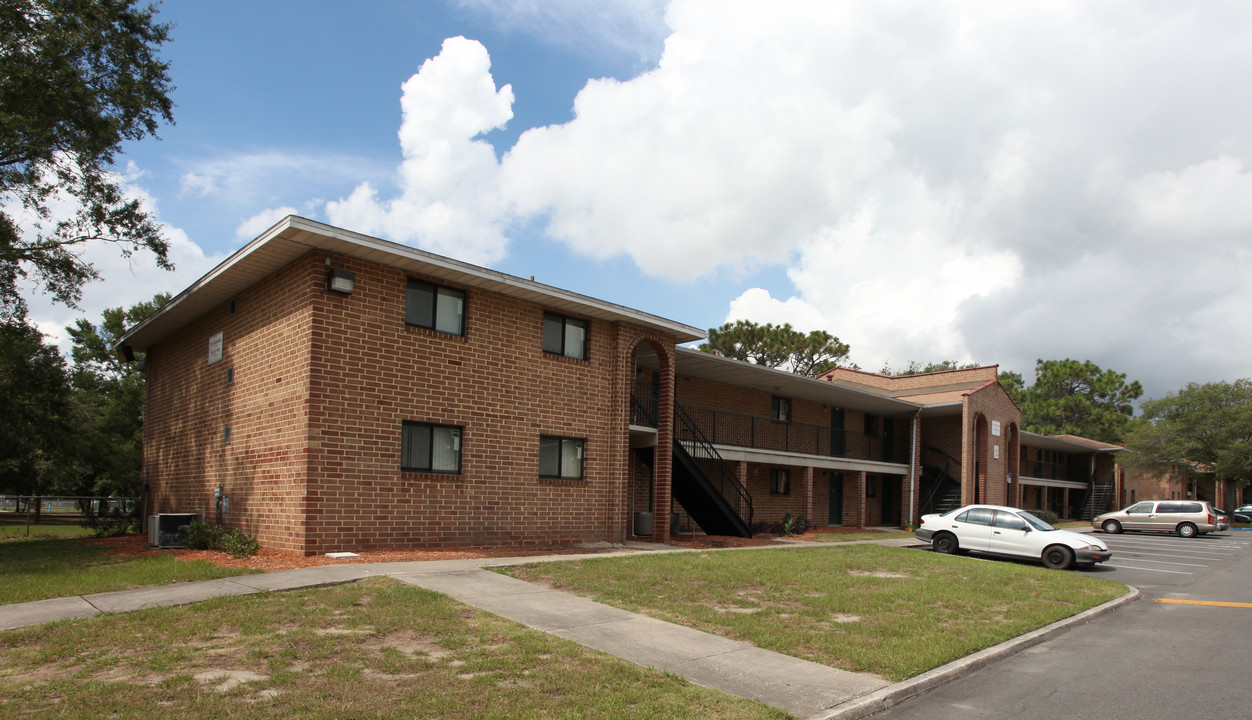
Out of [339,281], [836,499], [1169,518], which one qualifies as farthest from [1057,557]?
[1169,518]

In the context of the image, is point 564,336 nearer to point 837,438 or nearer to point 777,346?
point 837,438

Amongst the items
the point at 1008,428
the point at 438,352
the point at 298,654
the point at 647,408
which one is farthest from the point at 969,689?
the point at 1008,428

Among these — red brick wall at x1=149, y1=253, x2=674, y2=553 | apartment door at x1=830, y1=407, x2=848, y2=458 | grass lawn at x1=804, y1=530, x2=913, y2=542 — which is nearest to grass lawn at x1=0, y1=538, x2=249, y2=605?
red brick wall at x1=149, y1=253, x2=674, y2=553

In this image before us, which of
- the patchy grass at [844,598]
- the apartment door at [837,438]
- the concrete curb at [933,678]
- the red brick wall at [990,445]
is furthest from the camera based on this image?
the red brick wall at [990,445]

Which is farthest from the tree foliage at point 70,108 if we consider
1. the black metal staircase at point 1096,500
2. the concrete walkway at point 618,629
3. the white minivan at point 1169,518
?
the black metal staircase at point 1096,500

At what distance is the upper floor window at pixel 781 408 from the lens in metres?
28.0

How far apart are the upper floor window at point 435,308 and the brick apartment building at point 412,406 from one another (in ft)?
0.09

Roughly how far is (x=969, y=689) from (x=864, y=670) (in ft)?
3.02

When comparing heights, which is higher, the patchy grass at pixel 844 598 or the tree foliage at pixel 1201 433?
the tree foliage at pixel 1201 433

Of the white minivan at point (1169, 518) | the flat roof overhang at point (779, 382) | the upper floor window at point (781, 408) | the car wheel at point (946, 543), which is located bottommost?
the white minivan at point (1169, 518)

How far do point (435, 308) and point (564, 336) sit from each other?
10.6 feet

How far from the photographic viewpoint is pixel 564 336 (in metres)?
17.2

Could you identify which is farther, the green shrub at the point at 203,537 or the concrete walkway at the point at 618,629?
the green shrub at the point at 203,537

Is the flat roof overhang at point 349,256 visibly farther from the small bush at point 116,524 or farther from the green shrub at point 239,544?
the small bush at point 116,524
